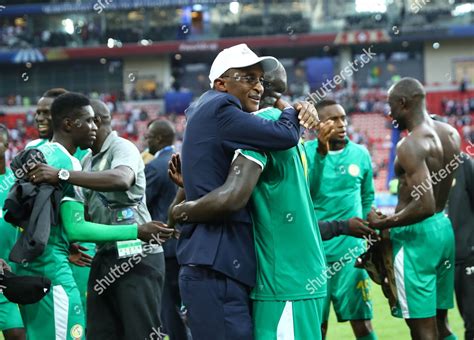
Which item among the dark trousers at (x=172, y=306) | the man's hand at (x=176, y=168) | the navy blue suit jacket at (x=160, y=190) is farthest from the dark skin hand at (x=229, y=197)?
the dark trousers at (x=172, y=306)

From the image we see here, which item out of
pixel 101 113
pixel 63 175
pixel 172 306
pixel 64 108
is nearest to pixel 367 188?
pixel 172 306

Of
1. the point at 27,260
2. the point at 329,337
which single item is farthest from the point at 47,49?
the point at 27,260

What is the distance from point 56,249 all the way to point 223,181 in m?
1.48

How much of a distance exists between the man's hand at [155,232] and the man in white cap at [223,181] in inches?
28.3

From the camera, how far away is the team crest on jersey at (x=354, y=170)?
7.51 meters

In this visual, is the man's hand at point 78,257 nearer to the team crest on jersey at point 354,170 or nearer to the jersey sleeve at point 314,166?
the jersey sleeve at point 314,166

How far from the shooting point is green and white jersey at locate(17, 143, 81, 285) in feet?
16.4

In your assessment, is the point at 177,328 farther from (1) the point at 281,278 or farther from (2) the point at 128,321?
(1) the point at 281,278

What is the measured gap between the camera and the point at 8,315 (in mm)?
6469

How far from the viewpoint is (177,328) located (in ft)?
26.1

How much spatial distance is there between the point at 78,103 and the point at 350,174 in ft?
10.2

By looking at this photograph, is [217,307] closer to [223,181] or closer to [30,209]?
[223,181]

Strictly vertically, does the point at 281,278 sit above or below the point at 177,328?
above

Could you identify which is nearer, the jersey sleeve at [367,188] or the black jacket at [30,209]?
the black jacket at [30,209]
